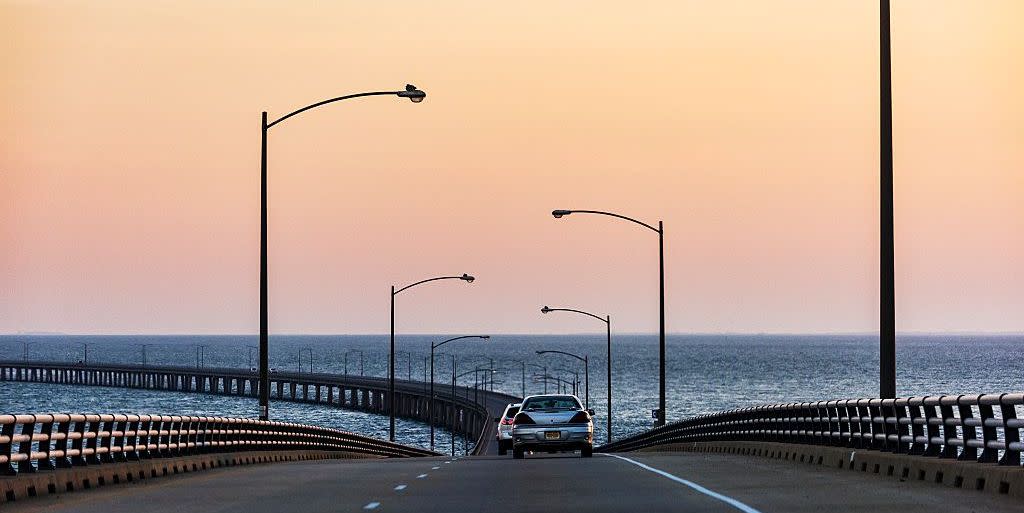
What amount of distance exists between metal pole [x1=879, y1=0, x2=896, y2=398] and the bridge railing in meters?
12.5

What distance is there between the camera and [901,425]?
2580cm

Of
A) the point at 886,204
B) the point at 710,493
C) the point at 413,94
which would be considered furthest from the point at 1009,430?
the point at 413,94

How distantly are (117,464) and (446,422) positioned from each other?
6273 inches

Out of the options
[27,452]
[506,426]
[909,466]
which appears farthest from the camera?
[506,426]

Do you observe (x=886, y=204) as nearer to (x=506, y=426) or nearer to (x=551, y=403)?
(x=551, y=403)

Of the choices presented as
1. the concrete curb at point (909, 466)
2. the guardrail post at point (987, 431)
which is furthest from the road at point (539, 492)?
the guardrail post at point (987, 431)

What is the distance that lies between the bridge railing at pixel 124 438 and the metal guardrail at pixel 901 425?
485 inches

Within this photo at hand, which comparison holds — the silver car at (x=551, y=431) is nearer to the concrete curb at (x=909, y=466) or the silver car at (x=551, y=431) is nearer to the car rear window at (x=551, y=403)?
the car rear window at (x=551, y=403)

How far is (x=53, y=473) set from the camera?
2331 centimetres

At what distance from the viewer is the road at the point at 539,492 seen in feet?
62.7

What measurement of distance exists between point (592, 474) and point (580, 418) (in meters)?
13.4

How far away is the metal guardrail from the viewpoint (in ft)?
68.0

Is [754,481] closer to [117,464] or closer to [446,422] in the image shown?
[117,464]

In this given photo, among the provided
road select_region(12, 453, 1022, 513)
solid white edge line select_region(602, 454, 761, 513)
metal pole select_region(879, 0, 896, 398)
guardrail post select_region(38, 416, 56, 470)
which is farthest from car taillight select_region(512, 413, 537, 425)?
guardrail post select_region(38, 416, 56, 470)
